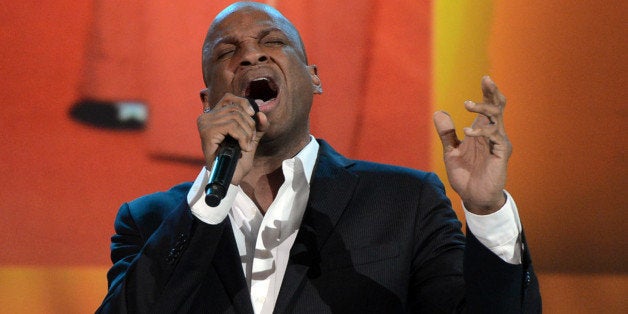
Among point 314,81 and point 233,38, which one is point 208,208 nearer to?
point 233,38

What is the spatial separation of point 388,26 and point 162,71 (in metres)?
0.71

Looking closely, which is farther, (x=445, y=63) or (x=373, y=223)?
(x=445, y=63)

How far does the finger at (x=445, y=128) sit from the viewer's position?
1.50 m

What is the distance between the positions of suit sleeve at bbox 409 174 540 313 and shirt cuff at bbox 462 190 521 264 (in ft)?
0.05

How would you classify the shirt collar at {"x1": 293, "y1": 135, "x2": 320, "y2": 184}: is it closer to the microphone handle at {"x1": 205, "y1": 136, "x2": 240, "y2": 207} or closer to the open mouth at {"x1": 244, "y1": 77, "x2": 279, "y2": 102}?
the open mouth at {"x1": 244, "y1": 77, "x2": 279, "y2": 102}

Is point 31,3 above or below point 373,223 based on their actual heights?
above

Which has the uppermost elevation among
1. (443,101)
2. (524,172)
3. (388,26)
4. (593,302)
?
(388,26)

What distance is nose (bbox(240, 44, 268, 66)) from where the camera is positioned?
1978 millimetres

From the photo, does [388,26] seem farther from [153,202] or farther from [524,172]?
[153,202]

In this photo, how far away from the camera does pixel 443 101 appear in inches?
99.1

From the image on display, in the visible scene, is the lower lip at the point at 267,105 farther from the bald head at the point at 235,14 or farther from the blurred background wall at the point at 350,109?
the blurred background wall at the point at 350,109

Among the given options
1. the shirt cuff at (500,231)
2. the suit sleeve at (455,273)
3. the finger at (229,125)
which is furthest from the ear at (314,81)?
the shirt cuff at (500,231)

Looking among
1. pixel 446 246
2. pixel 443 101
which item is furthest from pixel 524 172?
pixel 446 246

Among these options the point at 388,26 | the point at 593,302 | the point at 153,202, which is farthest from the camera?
the point at 388,26
